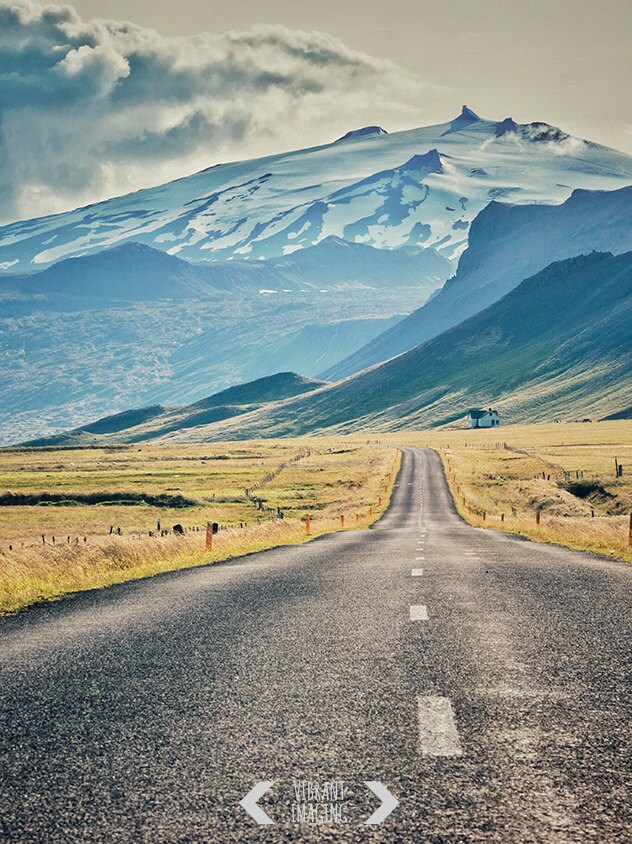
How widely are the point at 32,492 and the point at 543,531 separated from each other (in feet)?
241

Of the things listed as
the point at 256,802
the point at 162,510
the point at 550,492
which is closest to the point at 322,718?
the point at 256,802

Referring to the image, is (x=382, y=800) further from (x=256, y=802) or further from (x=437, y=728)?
(x=437, y=728)

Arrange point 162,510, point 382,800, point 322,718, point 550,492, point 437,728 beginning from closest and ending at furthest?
point 382,800 < point 437,728 < point 322,718 < point 550,492 < point 162,510

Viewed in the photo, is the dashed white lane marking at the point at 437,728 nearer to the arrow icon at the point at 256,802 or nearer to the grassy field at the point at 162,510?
the arrow icon at the point at 256,802

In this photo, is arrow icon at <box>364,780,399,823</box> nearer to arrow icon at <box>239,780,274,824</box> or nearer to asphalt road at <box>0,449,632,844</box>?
asphalt road at <box>0,449,632,844</box>

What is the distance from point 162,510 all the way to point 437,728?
83.1 m

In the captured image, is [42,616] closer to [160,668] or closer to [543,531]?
[160,668]

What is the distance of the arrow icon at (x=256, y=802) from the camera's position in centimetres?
584

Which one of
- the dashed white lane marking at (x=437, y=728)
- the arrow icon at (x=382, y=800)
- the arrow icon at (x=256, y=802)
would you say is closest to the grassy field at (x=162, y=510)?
the dashed white lane marking at (x=437, y=728)

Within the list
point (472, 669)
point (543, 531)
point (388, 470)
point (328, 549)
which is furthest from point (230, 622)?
point (388, 470)

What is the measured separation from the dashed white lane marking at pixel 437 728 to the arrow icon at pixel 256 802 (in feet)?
4.44

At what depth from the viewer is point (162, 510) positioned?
88.8m

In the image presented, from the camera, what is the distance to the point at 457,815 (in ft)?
19.1

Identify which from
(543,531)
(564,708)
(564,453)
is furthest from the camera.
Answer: (564,453)
